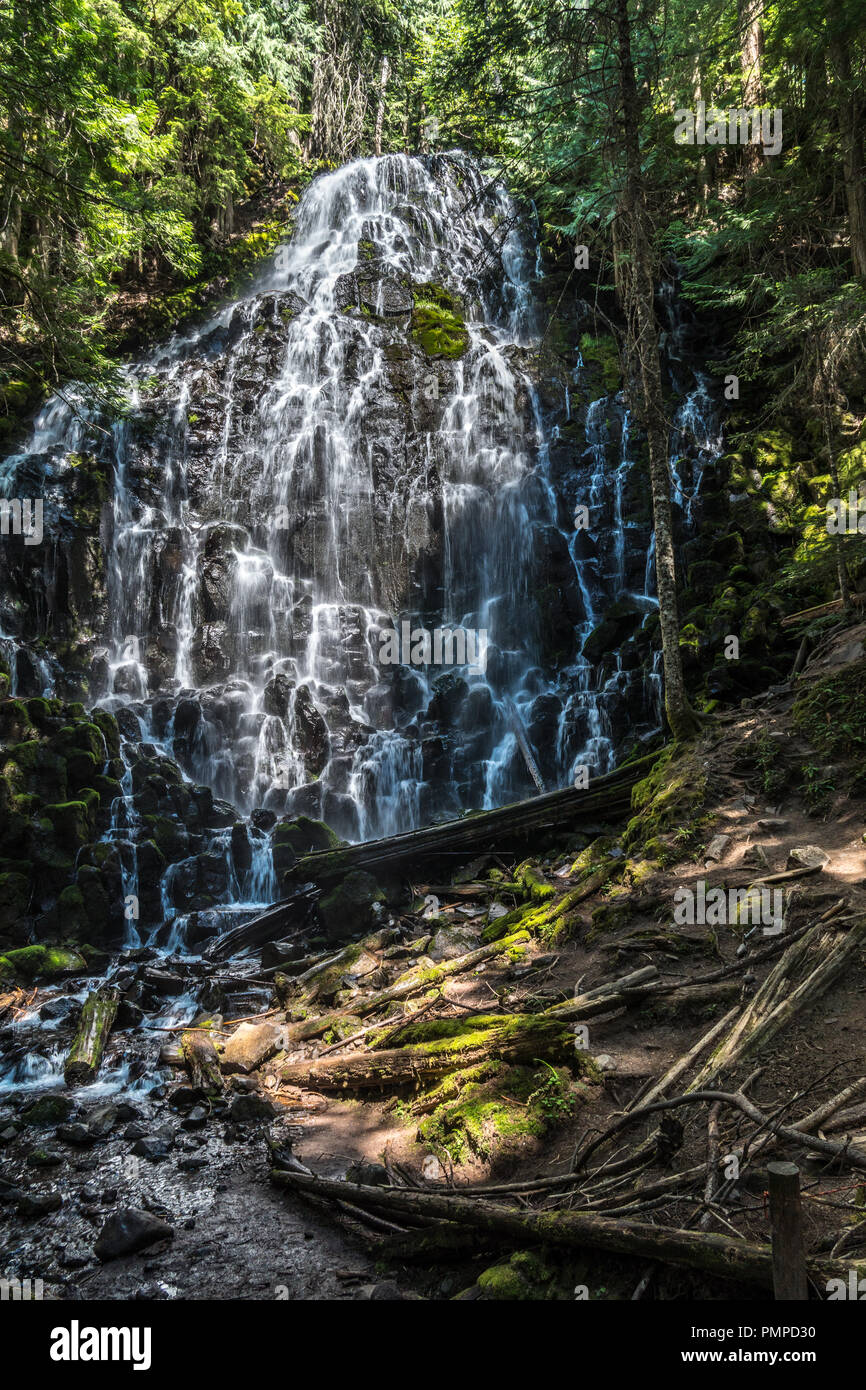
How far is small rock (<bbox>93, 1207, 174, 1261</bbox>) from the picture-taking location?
4184 mm

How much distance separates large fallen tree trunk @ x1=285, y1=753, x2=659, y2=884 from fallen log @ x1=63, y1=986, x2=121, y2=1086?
2.80 meters

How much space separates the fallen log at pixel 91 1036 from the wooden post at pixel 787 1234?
651 cm

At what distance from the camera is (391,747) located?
48.2 feet

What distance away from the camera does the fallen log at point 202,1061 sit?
6.27 m

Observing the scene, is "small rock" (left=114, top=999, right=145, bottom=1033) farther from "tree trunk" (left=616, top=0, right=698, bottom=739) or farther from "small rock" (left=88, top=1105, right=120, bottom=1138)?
"tree trunk" (left=616, top=0, right=698, bottom=739)

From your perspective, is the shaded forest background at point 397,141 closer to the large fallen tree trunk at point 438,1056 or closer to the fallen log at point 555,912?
the fallen log at point 555,912

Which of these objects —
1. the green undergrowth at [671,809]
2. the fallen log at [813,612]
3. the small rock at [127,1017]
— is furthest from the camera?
the fallen log at [813,612]

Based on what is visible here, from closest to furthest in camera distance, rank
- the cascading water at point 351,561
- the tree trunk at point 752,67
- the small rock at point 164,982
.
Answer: the small rock at point 164,982, the tree trunk at point 752,67, the cascading water at point 351,561

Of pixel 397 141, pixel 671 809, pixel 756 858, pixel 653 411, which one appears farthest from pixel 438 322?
pixel 756 858

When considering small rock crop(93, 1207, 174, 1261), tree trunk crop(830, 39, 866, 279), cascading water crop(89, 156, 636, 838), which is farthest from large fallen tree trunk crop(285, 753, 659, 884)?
tree trunk crop(830, 39, 866, 279)

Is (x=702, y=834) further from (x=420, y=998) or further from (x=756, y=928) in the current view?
(x=420, y=998)

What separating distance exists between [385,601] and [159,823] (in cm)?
796

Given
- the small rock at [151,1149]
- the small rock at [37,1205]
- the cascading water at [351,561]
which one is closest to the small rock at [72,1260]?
the small rock at [37,1205]

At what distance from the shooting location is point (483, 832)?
10.2 m
